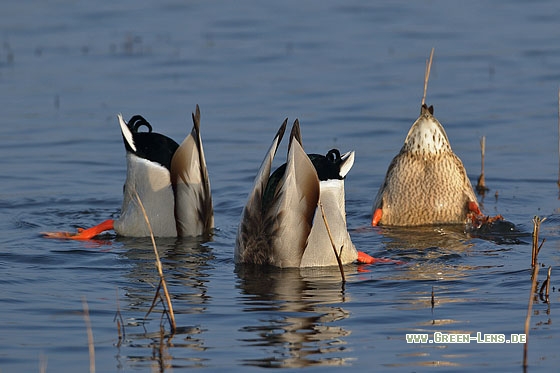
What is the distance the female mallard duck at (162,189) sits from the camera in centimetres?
827

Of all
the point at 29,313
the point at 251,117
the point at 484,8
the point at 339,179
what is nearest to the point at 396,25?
the point at 484,8

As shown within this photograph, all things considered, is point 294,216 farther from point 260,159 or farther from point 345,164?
point 260,159

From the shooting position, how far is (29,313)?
6.21 meters

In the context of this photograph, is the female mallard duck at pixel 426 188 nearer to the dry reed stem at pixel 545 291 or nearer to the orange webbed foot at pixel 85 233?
the orange webbed foot at pixel 85 233

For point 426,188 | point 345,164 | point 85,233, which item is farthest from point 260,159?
point 345,164

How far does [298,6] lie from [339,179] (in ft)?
32.0

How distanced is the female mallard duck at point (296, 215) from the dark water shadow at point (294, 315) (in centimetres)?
10

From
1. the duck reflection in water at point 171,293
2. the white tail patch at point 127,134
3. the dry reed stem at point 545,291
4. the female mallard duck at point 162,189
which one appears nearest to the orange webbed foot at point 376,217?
the female mallard duck at point 162,189

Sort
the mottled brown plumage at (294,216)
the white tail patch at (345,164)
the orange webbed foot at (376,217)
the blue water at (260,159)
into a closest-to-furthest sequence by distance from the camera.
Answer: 1. the blue water at (260,159)
2. the mottled brown plumage at (294,216)
3. the white tail patch at (345,164)
4. the orange webbed foot at (376,217)

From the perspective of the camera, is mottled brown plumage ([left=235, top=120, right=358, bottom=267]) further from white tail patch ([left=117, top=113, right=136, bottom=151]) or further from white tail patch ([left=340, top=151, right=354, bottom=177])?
white tail patch ([left=117, top=113, right=136, bottom=151])

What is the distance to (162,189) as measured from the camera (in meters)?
8.33

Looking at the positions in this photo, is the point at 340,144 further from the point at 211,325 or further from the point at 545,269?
the point at 211,325

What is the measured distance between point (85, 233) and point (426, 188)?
8.75ft

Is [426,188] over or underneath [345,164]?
underneath
